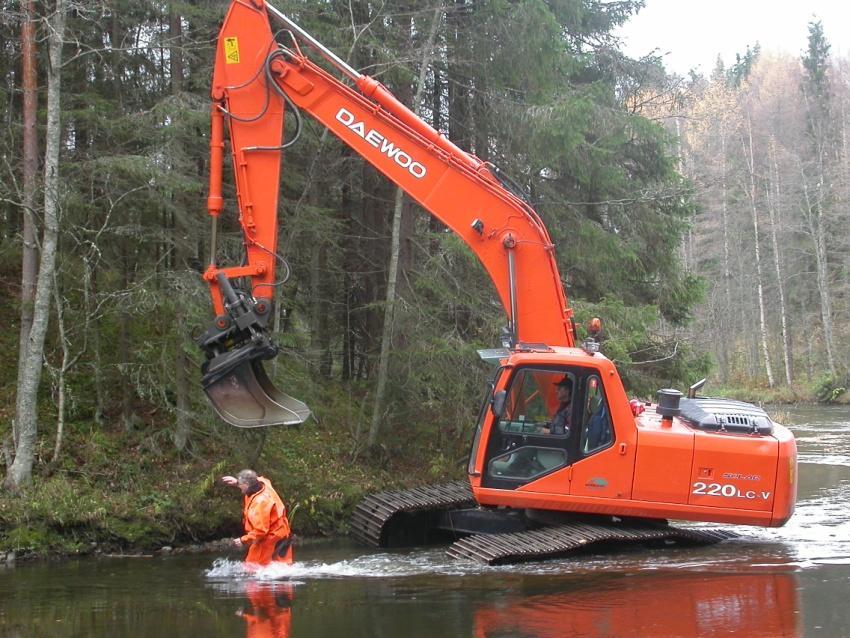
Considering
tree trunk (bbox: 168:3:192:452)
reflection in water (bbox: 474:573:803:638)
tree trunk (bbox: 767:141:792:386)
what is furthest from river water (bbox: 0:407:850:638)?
tree trunk (bbox: 767:141:792:386)

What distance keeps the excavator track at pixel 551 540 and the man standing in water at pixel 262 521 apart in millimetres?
1749

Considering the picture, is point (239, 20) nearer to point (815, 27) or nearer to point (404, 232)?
point (404, 232)

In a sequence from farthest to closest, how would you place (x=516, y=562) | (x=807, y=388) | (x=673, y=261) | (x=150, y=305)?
(x=807, y=388), (x=673, y=261), (x=150, y=305), (x=516, y=562)

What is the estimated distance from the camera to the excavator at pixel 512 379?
9977 millimetres

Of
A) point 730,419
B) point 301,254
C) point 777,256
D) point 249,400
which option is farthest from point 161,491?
point 777,256

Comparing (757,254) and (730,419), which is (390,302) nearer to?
(730,419)

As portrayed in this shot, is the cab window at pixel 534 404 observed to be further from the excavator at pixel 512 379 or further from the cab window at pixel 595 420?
the cab window at pixel 595 420

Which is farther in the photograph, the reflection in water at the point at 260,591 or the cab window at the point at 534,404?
the cab window at the point at 534,404

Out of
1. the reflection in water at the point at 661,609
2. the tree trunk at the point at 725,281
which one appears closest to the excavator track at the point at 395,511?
the reflection in water at the point at 661,609

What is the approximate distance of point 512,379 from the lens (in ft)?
33.6

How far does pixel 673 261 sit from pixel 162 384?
36.2 ft

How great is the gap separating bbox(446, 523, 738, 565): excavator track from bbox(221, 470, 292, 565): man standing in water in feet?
5.74

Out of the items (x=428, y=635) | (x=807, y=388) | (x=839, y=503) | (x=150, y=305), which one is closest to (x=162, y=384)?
(x=150, y=305)

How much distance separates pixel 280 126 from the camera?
1059cm
